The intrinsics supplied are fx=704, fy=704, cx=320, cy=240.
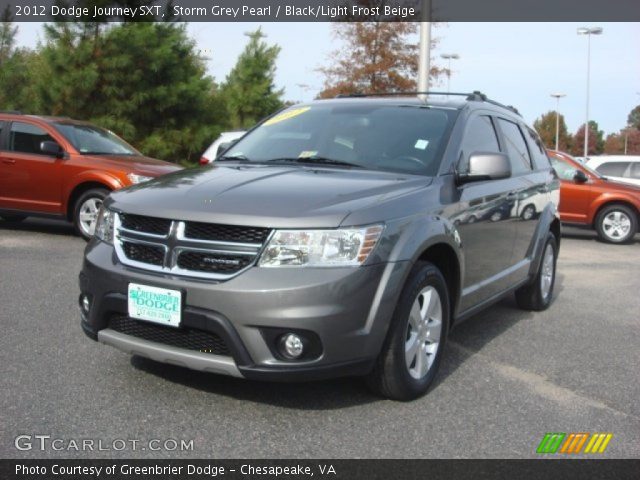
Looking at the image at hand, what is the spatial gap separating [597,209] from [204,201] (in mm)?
10982

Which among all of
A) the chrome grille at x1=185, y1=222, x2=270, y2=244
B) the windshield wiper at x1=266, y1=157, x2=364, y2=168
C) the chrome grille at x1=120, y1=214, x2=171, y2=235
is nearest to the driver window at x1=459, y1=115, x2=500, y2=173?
the windshield wiper at x1=266, y1=157, x2=364, y2=168

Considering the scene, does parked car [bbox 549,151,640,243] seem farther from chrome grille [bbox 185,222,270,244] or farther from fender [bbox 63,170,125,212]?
chrome grille [bbox 185,222,270,244]

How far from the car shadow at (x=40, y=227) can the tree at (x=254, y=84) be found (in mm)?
11359

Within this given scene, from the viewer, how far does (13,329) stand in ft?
16.2

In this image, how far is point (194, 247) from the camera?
11.1ft

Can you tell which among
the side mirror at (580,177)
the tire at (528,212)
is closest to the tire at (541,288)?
the tire at (528,212)

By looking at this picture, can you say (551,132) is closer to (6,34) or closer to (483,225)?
(6,34)

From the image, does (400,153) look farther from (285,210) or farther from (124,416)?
(124,416)

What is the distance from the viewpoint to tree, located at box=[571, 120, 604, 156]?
94.6 metres

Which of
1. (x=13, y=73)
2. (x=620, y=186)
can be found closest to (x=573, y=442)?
(x=620, y=186)

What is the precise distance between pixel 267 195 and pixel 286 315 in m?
0.68

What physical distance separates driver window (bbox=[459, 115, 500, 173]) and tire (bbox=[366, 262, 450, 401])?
0.96 m

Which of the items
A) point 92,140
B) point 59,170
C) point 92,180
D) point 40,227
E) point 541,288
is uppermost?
point 92,140
